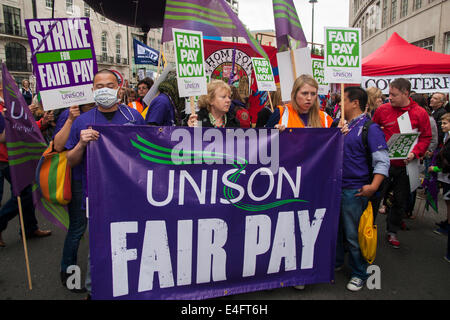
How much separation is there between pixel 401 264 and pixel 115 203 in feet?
10.9

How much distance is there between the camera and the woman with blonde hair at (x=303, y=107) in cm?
311

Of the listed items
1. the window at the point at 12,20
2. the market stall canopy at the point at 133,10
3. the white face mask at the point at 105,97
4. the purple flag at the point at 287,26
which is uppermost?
the window at the point at 12,20

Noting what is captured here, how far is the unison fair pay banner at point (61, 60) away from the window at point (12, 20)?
1587 inches

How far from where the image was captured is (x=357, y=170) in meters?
3.02

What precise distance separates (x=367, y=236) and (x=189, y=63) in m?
2.37

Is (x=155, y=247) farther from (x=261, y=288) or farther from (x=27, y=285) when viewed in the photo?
(x=27, y=285)

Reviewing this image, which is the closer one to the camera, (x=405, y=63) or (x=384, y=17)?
(x=405, y=63)

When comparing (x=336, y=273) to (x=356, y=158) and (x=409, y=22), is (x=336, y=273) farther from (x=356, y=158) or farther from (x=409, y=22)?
(x=409, y=22)

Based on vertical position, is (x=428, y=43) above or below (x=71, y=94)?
above

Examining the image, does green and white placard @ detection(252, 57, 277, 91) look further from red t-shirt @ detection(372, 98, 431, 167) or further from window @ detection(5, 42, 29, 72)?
window @ detection(5, 42, 29, 72)

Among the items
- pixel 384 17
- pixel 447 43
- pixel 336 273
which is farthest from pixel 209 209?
pixel 384 17

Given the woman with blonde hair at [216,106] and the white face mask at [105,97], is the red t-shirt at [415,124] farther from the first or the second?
the white face mask at [105,97]

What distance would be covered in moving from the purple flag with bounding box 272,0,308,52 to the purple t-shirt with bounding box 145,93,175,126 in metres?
1.56

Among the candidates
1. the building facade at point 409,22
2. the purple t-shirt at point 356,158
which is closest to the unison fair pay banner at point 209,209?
the purple t-shirt at point 356,158
